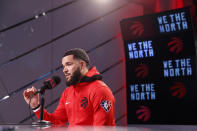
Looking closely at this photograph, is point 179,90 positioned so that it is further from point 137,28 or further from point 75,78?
point 75,78

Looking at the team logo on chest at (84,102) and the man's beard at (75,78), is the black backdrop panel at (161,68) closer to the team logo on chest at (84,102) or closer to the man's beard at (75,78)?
the man's beard at (75,78)

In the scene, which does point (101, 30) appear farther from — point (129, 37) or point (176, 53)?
point (176, 53)

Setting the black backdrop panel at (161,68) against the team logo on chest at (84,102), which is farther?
the black backdrop panel at (161,68)

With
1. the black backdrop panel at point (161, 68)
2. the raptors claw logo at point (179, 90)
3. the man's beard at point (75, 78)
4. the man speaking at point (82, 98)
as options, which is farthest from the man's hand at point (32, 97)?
the raptors claw logo at point (179, 90)

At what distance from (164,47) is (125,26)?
665mm

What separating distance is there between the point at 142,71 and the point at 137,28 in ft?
2.08

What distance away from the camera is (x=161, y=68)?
352 cm

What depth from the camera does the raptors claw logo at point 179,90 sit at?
338cm

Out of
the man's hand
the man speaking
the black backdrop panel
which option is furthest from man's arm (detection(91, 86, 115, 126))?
the black backdrop panel

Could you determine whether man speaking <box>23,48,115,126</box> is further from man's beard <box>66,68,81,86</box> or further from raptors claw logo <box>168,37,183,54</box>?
raptors claw logo <box>168,37,183,54</box>

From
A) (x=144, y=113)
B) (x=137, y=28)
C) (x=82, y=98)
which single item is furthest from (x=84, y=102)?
(x=137, y=28)

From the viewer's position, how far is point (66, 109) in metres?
2.30

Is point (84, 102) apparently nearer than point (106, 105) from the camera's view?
No

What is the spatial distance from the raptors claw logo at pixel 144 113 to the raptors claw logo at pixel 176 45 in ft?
2.86
